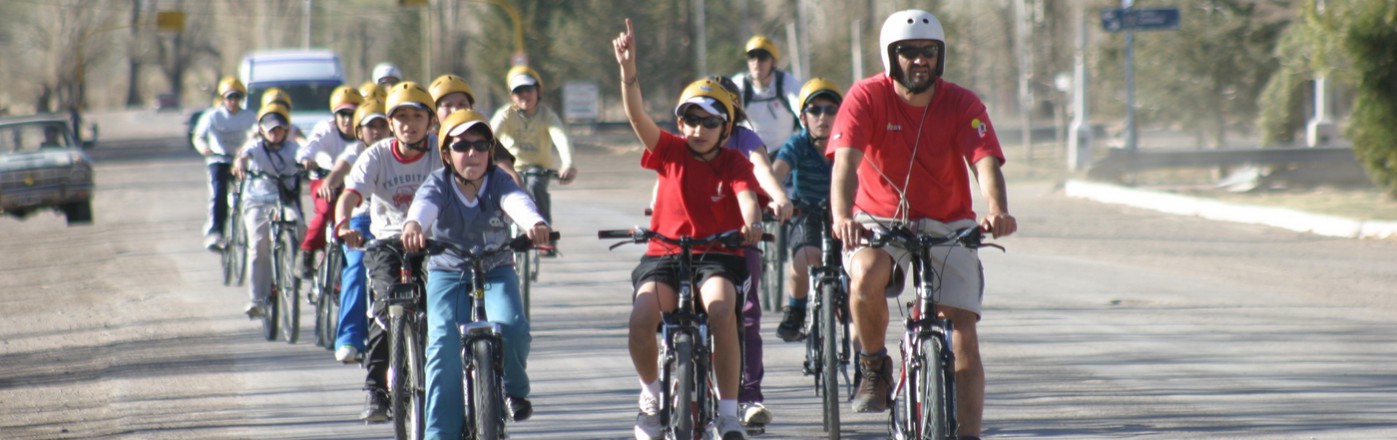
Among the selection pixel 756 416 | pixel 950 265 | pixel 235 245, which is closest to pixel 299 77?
pixel 235 245

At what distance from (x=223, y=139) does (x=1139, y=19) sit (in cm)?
1476

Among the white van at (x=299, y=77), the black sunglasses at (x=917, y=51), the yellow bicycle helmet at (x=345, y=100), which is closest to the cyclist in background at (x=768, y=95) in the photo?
the yellow bicycle helmet at (x=345, y=100)

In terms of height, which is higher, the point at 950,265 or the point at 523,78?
the point at 523,78

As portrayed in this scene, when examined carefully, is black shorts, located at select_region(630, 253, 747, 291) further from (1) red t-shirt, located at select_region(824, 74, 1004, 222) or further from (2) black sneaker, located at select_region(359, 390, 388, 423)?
(2) black sneaker, located at select_region(359, 390, 388, 423)

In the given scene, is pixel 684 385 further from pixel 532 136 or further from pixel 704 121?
pixel 532 136

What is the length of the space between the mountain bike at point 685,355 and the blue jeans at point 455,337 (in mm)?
422

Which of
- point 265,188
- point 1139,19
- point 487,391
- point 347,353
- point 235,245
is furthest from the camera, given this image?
point 1139,19

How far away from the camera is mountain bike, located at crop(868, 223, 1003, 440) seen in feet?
19.3

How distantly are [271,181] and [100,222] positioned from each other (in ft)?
45.3

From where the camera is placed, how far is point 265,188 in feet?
38.9

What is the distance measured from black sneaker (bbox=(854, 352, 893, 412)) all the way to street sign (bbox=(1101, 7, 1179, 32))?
785 inches

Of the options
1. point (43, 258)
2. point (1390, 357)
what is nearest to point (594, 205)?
point (43, 258)

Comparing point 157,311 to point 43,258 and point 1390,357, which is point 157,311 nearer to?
point 43,258

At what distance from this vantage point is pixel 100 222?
2466 centimetres
